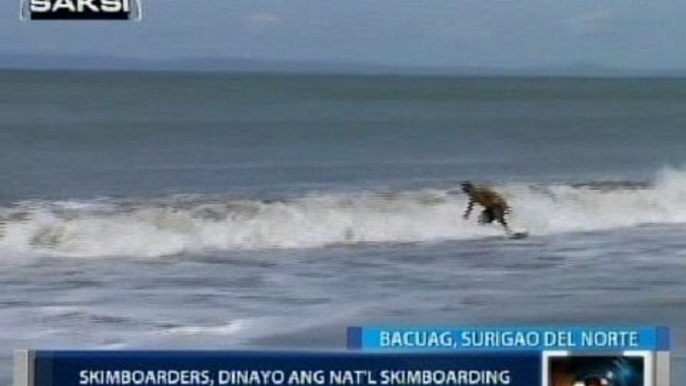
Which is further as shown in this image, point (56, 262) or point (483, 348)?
point (56, 262)

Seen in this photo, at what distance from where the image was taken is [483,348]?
7.50 feet

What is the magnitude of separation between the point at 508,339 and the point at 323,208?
397mm

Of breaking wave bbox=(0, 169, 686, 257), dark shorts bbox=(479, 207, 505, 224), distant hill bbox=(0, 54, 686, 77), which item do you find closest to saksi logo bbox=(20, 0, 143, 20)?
distant hill bbox=(0, 54, 686, 77)

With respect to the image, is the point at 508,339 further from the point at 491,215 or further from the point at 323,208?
the point at 323,208

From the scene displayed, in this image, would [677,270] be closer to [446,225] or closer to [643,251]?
[643,251]

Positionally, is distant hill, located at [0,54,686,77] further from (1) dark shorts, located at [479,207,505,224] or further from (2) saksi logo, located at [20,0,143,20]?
(1) dark shorts, located at [479,207,505,224]

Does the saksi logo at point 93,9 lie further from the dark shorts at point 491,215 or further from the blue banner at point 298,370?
the dark shorts at point 491,215

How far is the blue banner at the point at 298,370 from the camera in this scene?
2.22 meters

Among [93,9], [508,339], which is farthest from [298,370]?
[93,9]

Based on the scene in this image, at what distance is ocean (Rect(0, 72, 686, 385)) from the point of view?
2404 mm

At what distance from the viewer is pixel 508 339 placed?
2.31 metres

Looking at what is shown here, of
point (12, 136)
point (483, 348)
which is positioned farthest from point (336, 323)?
point (12, 136)

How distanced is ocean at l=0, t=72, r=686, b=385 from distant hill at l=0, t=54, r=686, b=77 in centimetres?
2

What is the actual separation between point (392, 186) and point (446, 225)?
11 centimetres
